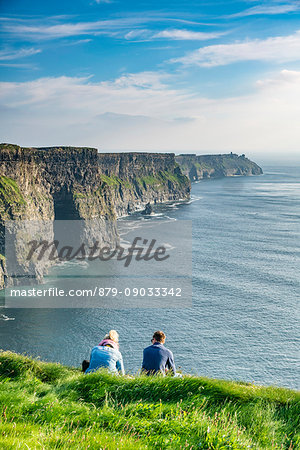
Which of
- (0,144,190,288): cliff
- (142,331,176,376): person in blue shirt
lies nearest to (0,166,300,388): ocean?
(0,144,190,288): cliff

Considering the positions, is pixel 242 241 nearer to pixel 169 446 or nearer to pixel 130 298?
pixel 130 298

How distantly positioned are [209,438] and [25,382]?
4765 mm

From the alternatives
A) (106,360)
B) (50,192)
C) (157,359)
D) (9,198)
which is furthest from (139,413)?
(50,192)

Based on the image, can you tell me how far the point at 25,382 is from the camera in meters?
9.05

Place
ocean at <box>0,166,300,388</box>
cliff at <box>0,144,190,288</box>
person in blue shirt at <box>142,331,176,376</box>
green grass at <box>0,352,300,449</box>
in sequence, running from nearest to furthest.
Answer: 1. green grass at <box>0,352,300,449</box>
2. person in blue shirt at <box>142,331,176,376</box>
3. ocean at <box>0,166,300,388</box>
4. cliff at <box>0,144,190,288</box>

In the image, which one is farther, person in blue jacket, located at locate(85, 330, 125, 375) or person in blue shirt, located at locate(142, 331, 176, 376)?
person in blue shirt, located at locate(142, 331, 176, 376)

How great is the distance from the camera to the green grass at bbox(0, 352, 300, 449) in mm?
6270

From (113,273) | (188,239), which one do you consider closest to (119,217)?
(188,239)

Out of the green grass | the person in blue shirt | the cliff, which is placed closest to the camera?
the green grass

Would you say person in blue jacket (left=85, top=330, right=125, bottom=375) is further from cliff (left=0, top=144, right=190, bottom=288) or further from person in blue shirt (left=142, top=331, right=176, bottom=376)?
cliff (left=0, top=144, right=190, bottom=288)

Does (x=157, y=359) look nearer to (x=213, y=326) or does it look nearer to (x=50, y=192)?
(x=213, y=326)

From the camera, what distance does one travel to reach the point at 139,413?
24.5ft

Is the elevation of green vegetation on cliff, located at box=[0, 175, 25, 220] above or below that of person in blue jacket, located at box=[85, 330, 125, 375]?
above

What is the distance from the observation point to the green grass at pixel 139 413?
6270mm
